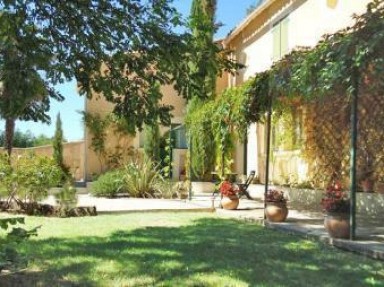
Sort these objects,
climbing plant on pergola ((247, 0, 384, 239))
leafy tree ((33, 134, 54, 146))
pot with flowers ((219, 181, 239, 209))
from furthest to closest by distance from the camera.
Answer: leafy tree ((33, 134, 54, 146))
pot with flowers ((219, 181, 239, 209))
climbing plant on pergola ((247, 0, 384, 239))

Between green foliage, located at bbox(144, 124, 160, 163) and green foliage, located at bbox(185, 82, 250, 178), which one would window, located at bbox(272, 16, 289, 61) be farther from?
green foliage, located at bbox(144, 124, 160, 163)

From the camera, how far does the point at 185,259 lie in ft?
25.4

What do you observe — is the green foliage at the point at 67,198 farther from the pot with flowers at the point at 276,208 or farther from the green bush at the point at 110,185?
the green bush at the point at 110,185

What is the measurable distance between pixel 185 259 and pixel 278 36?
39.9 feet

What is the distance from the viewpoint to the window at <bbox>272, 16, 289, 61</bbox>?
703 inches

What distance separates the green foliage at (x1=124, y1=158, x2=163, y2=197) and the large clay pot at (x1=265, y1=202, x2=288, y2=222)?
775 centimetres

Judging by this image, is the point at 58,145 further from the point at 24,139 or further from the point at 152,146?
the point at 24,139

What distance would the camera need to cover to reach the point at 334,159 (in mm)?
14703

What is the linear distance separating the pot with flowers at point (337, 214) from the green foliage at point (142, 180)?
9991 millimetres

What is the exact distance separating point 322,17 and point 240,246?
8856 mm

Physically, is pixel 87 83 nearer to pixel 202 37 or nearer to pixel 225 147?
pixel 202 37

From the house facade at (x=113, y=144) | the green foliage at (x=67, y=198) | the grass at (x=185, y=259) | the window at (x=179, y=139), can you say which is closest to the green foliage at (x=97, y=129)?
the house facade at (x=113, y=144)

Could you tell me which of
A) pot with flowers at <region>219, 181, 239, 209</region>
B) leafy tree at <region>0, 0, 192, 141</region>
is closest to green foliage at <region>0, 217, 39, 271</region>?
leafy tree at <region>0, 0, 192, 141</region>

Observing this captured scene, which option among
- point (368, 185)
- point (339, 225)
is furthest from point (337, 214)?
point (368, 185)
